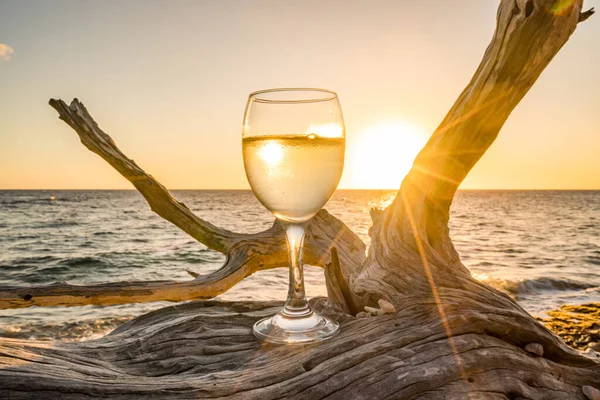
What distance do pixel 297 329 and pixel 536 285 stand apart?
12.6 meters

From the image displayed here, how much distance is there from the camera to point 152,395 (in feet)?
4.73

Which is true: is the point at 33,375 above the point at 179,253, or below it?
above

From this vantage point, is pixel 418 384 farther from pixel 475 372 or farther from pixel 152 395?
pixel 152 395

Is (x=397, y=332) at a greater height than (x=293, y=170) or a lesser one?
lesser

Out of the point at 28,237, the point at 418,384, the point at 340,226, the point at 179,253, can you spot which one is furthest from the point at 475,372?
the point at 28,237

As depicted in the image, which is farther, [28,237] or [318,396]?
[28,237]

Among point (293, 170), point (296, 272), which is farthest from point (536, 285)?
point (293, 170)

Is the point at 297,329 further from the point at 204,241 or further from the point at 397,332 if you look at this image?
the point at 204,241

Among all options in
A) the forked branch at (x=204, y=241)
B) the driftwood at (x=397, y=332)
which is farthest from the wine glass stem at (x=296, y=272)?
the forked branch at (x=204, y=241)

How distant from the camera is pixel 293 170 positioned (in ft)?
6.16

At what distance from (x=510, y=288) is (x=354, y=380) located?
12195mm

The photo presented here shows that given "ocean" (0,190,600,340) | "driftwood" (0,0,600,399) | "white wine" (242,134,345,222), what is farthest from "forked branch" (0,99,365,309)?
"ocean" (0,190,600,340)

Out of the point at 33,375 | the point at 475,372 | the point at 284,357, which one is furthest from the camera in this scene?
the point at 284,357

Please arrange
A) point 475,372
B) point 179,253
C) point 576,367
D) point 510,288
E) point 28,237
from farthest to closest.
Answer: point 28,237 < point 179,253 < point 510,288 < point 576,367 < point 475,372
